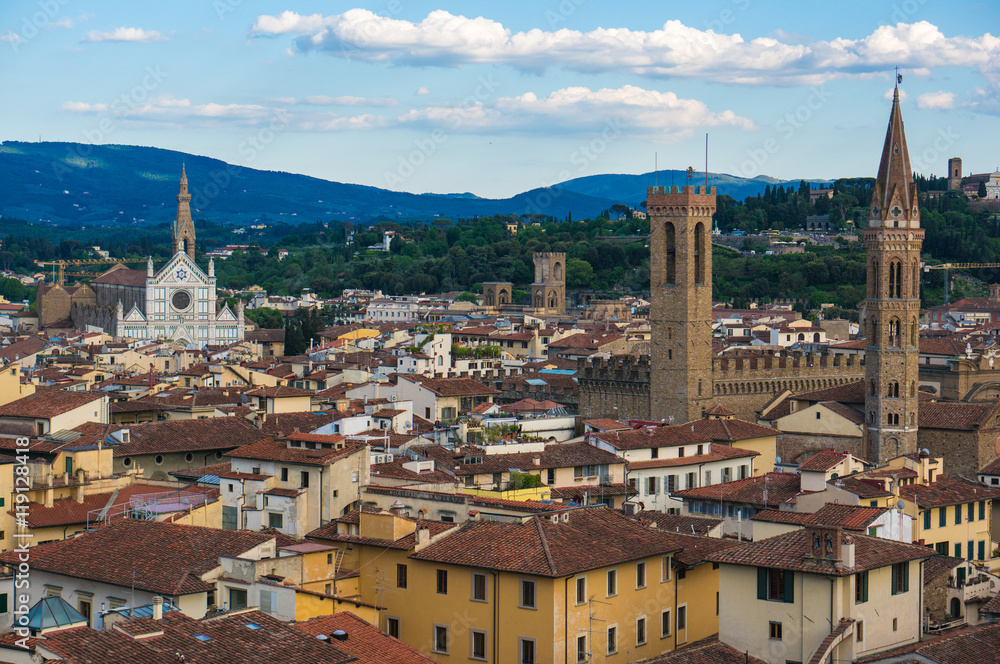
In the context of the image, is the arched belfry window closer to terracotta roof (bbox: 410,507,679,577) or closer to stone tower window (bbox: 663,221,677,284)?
Answer: stone tower window (bbox: 663,221,677,284)

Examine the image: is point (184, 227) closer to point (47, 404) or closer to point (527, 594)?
point (47, 404)

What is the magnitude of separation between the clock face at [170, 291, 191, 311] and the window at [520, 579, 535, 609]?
84.5m

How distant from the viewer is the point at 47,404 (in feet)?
110

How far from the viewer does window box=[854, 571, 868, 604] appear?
1789 centimetres

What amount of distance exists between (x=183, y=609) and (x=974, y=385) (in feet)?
117

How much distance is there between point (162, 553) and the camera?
20.5 meters

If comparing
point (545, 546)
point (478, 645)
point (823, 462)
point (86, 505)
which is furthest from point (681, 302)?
point (478, 645)

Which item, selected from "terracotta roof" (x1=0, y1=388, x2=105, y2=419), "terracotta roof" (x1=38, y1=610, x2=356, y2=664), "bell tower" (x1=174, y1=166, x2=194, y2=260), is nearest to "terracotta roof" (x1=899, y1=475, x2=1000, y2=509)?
"terracotta roof" (x1=38, y1=610, x2=356, y2=664)

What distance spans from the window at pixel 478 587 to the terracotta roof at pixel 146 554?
9.69 ft

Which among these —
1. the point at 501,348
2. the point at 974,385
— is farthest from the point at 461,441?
the point at 501,348

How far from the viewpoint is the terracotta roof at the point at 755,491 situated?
88.1 feet

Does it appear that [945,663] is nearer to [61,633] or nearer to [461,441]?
[61,633]

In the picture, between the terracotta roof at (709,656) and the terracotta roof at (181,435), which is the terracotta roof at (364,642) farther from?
the terracotta roof at (181,435)

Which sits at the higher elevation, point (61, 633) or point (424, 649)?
point (61, 633)
